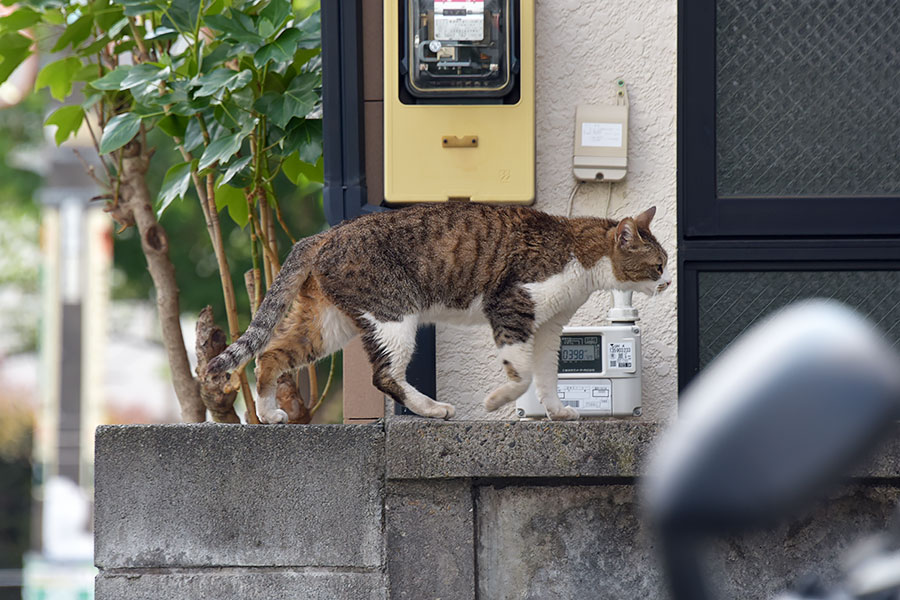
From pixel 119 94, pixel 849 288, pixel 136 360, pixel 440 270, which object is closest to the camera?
pixel 440 270

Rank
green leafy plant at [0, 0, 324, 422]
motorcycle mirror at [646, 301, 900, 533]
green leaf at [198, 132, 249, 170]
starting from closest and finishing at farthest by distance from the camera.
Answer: motorcycle mirror at [646, 301, 900, 533], green leaf at [198, 132, 249, 170], green leafy plant at [0, 0, 324, 422]

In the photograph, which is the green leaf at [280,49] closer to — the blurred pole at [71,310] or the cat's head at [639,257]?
the cat's head at [639,257]

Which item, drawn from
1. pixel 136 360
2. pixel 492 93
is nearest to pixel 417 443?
pixel 492 93

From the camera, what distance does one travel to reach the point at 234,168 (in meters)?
3.65

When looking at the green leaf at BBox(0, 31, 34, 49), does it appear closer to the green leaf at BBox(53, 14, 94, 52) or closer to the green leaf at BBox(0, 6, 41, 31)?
the green leaf at BBox(0, 6, 41, 31)

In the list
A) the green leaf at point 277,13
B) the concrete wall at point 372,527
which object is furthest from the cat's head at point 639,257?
the green leaf at point 277,13

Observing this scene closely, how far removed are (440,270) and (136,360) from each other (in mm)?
14105

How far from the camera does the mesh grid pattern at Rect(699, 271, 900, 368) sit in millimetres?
3559

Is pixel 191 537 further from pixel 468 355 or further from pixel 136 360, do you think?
pixel 136 360

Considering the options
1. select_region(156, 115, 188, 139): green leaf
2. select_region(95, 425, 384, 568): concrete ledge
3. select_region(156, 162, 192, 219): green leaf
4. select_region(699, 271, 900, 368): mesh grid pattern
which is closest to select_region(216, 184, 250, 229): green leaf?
select_region(156, 162, 192, 219): green leaf

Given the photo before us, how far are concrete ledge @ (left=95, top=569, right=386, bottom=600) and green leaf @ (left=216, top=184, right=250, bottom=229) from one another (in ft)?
4.68

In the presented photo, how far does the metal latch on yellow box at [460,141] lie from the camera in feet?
11.4

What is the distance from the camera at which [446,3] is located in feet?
11.1

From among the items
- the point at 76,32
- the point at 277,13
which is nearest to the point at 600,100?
the point at 277,13
